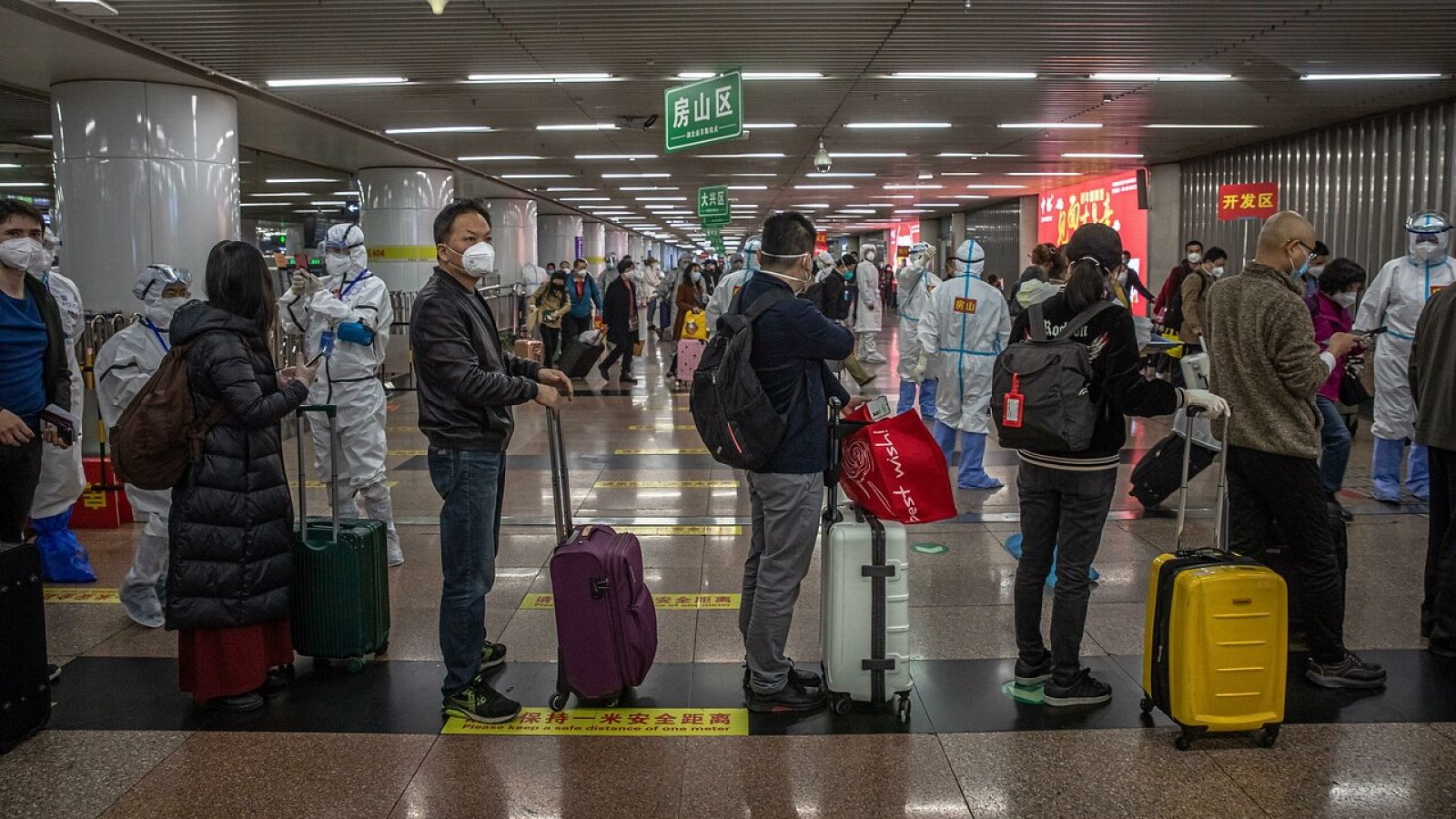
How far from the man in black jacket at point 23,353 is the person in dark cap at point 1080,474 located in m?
4.00

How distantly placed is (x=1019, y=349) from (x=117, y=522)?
6.20 metres

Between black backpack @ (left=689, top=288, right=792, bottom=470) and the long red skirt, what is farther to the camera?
the long red skirt

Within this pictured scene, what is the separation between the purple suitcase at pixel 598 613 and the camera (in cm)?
383

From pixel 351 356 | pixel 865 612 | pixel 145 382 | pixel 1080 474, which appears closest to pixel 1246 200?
pixel 1080 474

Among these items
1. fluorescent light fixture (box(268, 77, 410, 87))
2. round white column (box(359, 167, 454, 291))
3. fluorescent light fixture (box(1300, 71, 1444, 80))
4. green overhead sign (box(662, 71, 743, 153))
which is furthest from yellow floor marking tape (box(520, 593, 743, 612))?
round white column (box(359, 167, 454, 291))

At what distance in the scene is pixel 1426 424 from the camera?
15.8ft

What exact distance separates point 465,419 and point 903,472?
1.59 meters

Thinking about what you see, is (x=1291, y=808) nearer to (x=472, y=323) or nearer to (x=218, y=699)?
(x=472, y=323)

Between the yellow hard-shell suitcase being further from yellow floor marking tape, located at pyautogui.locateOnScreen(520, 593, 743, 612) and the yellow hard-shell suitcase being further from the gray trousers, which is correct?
yellow floor marking tape, located at pyautogui.locateOnScreen(520, 593, 743, 612)

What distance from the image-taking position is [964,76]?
1150 cm

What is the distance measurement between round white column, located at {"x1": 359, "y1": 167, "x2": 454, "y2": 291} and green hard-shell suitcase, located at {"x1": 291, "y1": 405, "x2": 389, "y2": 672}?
48.0 ft

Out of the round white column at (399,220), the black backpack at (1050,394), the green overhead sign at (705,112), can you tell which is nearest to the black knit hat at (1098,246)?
the black backpack at (1050,394)

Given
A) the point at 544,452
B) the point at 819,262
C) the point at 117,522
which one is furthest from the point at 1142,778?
the point at 819,262

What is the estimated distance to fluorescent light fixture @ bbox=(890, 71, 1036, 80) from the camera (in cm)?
1133
